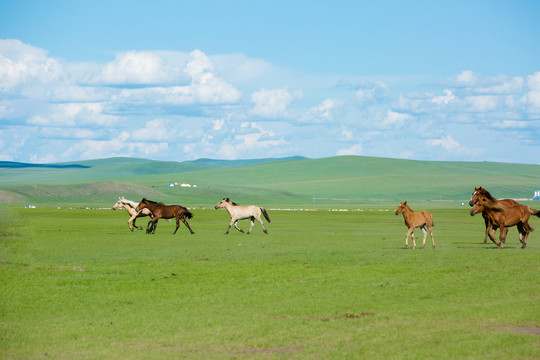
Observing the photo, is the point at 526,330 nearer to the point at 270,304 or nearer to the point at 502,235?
the point at 270,304

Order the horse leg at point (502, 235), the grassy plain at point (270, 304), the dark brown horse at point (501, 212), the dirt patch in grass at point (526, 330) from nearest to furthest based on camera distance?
the grassy plain at point (270, 304), the dirt patch in grass at point (526, 330), the horse leg at point (502, 235), the dark brown horse at point (501, 212)

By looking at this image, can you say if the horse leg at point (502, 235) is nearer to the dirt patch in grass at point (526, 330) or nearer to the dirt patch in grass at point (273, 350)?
the dirt patch in grass at point (526, 330)

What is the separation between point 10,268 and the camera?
73.0 feet

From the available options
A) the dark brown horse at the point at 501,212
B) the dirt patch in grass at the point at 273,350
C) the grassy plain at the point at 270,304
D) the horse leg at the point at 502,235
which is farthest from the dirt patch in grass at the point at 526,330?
the dark brown horse at the point at 501,212

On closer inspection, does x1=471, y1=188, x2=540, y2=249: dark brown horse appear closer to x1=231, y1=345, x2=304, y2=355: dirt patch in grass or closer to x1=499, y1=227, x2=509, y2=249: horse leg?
x1=499, y1=227, x2=509, y2=249: horse leg

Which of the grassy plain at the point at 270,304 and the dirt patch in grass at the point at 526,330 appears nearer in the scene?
the grassy plain at the point at 270,304

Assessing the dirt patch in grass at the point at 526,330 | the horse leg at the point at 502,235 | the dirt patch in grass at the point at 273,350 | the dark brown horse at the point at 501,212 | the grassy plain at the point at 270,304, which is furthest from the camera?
the dark brown horse at the point at 501,212

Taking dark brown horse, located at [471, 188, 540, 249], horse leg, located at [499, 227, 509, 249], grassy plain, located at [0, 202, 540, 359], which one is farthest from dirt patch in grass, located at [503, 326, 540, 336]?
dark brown horse, located at [471, 188, 540, 249]

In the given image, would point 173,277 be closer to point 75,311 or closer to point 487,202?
point 75,311

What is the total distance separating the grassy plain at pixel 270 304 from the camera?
12039 mm

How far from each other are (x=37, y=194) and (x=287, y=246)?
12702 centimetres

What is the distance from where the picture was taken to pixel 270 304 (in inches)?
629

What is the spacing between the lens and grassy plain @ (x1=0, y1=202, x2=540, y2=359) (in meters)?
12.0

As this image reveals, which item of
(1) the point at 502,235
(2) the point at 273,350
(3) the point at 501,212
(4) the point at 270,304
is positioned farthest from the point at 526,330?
(1) the point at 502,235
